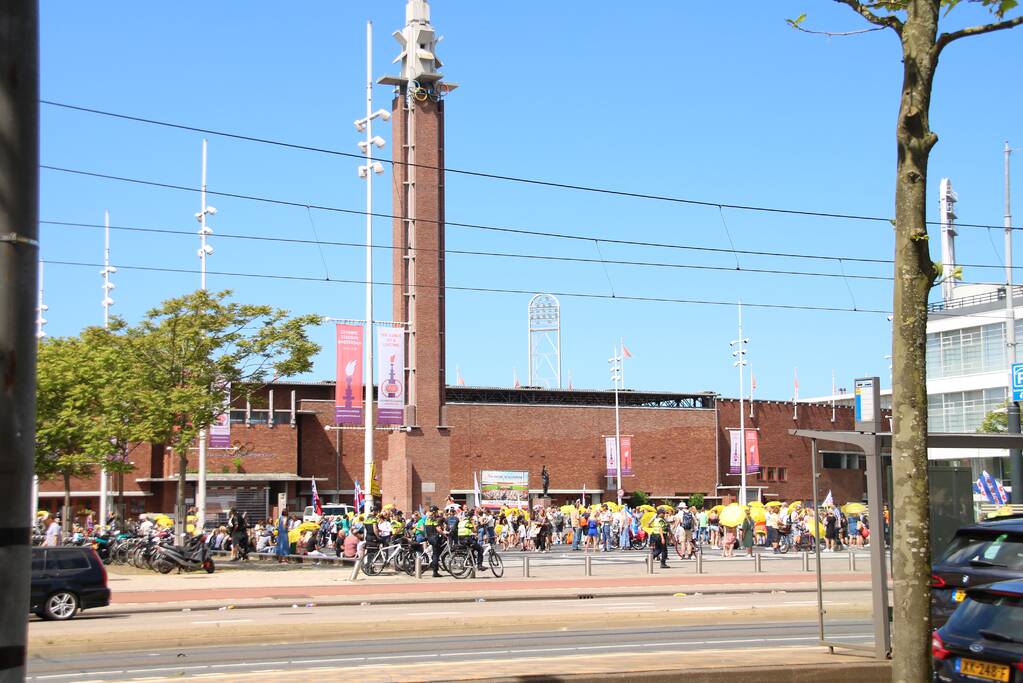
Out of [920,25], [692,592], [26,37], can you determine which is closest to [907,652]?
[920,25]

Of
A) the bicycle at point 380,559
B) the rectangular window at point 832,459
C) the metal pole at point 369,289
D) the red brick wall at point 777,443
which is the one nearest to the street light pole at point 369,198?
the metal pole at point 369,289

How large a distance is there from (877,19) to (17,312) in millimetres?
5759

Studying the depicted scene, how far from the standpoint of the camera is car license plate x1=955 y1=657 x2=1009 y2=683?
7.84m

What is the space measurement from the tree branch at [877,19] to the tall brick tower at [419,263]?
181 ft

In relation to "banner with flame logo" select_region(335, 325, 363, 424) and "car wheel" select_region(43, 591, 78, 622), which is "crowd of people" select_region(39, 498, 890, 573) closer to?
"banner with flame logo" select_region(335, 325, 363, 424)

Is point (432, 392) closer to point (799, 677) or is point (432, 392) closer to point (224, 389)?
point (224, 389)

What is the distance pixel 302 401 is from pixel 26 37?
70395 mm

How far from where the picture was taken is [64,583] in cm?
2161

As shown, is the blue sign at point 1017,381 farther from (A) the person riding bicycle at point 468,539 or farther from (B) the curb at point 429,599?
(A) the person riding bicycle at point 468,539

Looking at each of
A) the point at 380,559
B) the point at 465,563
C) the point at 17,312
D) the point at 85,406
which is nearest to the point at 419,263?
the point at 85,406

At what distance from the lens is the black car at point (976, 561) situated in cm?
1034

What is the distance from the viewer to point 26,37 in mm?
3809

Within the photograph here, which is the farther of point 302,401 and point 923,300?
point 302,401

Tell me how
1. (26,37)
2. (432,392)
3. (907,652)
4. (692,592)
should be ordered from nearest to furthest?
(26,37), (907,652), (692,592), (432,392)
